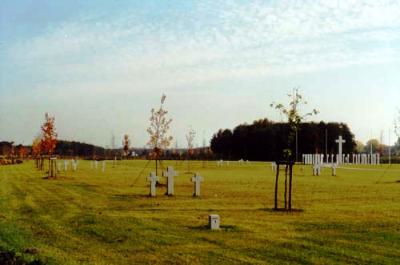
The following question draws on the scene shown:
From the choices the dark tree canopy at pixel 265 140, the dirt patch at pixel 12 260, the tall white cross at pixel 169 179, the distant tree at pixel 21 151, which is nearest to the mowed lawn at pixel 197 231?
the dirt patch at pixel 12 260

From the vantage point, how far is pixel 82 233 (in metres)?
15.7

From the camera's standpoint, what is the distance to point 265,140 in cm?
13588

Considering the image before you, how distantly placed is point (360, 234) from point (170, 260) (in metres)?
5.71

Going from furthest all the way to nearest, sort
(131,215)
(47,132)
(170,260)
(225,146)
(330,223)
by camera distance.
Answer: (225,146) < (47,132) < (131,215) < (330,223) < (170,260)

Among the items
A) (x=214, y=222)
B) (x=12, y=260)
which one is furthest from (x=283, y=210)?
(x=12, y=260)

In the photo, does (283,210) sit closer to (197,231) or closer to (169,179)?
(197,231)

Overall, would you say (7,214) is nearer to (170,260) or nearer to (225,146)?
(170,260)

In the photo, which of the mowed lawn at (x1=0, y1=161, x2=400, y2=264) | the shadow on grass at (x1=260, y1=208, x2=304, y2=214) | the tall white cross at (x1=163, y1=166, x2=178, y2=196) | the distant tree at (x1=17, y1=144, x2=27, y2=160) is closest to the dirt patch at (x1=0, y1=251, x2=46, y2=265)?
the mowed lawn at (x1=0, y1=161, x2=400, y2=264)

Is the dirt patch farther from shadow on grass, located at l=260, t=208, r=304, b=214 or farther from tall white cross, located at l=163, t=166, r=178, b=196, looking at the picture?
tall white cross, located at l=163, t=166, r=178, b=196

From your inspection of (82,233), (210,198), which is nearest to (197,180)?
(210,198)

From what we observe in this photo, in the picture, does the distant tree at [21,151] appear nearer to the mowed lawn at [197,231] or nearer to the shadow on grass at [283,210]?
the mowed lawn at [197,231]

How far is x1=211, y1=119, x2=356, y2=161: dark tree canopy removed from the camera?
405 ft

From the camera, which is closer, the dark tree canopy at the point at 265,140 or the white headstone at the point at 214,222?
the white headstone at the point at 214,222

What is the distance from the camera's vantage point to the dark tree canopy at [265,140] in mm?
123375
